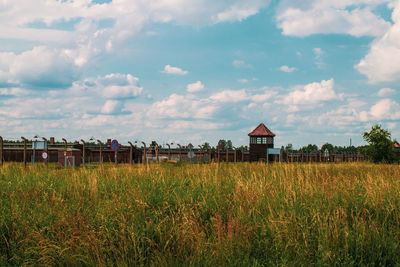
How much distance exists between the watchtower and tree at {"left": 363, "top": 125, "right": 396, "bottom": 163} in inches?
613

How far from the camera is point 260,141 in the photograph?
4369cm

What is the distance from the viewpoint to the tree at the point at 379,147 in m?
27.9

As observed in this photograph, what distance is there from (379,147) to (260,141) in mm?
17173

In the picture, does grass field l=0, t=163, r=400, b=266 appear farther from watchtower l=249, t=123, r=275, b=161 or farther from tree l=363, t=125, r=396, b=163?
watchtower l=249, t=123, r=275, b=161

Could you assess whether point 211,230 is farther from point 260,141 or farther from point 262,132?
point 262,132

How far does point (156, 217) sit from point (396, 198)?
4.69m

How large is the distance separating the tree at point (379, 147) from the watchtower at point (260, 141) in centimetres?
1558

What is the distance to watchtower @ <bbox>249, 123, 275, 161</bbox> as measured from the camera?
43250 mm

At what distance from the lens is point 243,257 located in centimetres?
461

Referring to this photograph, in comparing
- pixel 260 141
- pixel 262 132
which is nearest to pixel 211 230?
pixel 260 141

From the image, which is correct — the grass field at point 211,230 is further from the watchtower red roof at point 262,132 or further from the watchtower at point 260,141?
the watchtower red roof at point 262,132

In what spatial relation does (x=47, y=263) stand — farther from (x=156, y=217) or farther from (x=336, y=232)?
(x=336, y=232)

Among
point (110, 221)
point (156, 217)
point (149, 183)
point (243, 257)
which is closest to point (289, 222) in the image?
point (243, 257)

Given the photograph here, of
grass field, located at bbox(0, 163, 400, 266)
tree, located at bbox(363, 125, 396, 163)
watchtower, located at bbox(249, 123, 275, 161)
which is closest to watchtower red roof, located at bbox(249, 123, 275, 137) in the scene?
watchtower, located at bbox(249, 123, 275, 161)
